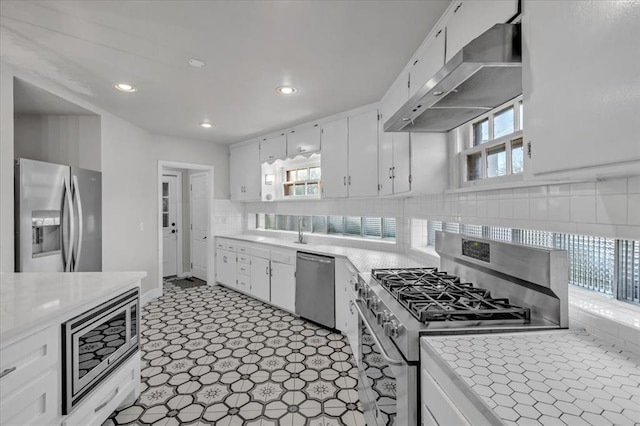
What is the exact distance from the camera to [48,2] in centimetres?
159

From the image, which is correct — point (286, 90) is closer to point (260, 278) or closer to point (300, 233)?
point (300, 233)

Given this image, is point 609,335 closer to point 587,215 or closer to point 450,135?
point 587,215

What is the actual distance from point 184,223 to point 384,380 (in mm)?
5413

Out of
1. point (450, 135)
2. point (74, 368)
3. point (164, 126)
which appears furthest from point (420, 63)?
point (164, 126)

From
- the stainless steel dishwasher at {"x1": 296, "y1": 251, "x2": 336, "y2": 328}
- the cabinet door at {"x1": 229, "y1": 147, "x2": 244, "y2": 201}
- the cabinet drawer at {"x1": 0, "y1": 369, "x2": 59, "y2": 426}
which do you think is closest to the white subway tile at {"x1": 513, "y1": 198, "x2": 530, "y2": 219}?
the stainless steel dishwasher at {"x1": 296, "y1": 251, "x2": 336, "y2": 328}

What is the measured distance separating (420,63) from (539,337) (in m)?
1.73

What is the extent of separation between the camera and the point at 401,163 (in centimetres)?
252

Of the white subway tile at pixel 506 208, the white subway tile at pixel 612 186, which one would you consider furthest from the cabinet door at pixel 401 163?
the white subway tile at pixel 612 186

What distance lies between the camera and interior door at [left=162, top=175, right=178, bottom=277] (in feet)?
18.6

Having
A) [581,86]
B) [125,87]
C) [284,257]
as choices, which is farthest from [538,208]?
[125,87]

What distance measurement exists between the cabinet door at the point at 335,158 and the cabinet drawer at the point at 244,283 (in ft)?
5.91

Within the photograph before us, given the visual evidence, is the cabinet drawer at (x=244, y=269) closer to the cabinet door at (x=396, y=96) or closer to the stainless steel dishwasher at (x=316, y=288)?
the stainless steel dishwasher at (x=316, y=288)

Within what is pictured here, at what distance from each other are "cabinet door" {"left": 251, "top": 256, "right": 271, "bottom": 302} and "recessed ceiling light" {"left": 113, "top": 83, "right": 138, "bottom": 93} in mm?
2448

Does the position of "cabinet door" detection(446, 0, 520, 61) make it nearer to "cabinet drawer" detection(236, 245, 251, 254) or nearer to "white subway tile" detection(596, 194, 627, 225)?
"white subway tile" detection(596, 194, 627, 225)
